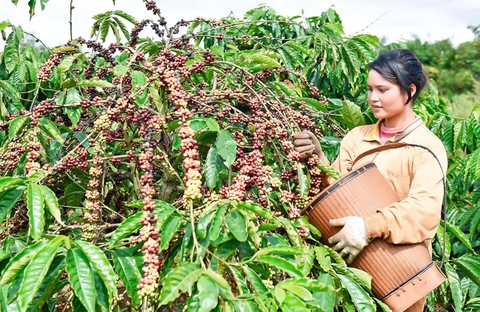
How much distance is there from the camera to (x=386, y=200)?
163 cm

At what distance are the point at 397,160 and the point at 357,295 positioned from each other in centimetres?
59

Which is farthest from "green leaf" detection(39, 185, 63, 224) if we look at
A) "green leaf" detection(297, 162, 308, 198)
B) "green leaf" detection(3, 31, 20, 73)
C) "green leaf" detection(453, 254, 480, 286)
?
"green leaf" detection(3, 31, 20, 73)

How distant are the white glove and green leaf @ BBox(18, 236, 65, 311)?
843 millimetres

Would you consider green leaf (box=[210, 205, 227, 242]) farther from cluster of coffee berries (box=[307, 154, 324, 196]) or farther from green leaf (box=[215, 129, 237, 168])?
cluster of coffee berries (box=[307, 154, 324, 196])

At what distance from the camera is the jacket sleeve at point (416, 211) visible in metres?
1.55

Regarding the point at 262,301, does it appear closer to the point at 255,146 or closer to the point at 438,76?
the point at 255,146

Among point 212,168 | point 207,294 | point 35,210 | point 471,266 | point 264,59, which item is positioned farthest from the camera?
point 471,266

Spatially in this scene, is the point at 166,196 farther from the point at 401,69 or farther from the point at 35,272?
the point at 401,69

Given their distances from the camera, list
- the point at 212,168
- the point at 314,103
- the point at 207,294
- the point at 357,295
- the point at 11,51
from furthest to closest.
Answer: the point at 11,51 < the point at 314,103 < the point at 212,168 < the point at 357,295 < the point at 207,294

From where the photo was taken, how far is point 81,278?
1.04m

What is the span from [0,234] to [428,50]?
26.4m

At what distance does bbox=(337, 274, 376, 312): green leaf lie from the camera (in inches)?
51.8

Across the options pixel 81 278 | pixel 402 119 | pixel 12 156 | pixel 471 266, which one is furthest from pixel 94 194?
pixel 471 266

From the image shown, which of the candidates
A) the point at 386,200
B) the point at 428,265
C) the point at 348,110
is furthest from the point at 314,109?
the point at 428,265
